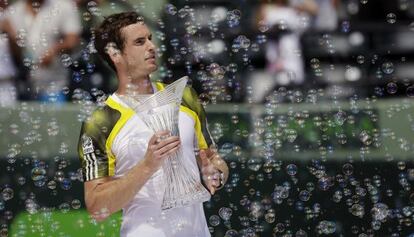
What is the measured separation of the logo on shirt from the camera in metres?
1.76

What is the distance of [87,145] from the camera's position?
177cm

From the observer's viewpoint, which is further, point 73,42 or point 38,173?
point 73,42

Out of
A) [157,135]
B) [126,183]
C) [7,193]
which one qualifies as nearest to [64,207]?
[7,193]

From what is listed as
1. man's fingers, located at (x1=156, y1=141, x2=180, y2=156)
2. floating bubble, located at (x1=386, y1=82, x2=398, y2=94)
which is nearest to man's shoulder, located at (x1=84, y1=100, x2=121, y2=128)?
man's fingers, located at (x1=156, y1=141, x2=180, y2=156)

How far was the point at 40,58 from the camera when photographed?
241cm

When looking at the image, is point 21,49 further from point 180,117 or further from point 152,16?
point 180,117

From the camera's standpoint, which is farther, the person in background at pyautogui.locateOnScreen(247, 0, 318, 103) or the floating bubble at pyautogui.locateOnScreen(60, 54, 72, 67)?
the person in background at pyautogui.locateOnScreen(247, 0, 318, 103)

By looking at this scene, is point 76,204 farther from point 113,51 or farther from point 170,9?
point 170,9

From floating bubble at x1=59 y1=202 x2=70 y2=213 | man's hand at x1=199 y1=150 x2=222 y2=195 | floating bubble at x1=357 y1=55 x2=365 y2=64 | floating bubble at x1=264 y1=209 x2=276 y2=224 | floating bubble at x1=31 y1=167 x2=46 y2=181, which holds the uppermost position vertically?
floating bubble at x1=357 y1=55 x2=365 y2=64

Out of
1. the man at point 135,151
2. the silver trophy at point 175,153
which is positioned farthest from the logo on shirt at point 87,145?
the silver trophy at point 175,153

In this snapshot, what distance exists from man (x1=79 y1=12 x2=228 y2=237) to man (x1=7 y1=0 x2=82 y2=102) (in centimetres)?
51

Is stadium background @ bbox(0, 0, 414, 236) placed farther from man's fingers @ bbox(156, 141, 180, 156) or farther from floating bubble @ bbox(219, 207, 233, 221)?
man's fingers @ bbox(156, 141, 180, 156)

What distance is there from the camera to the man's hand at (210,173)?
1.74 m

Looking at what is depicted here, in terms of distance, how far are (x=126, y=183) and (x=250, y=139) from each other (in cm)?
68
